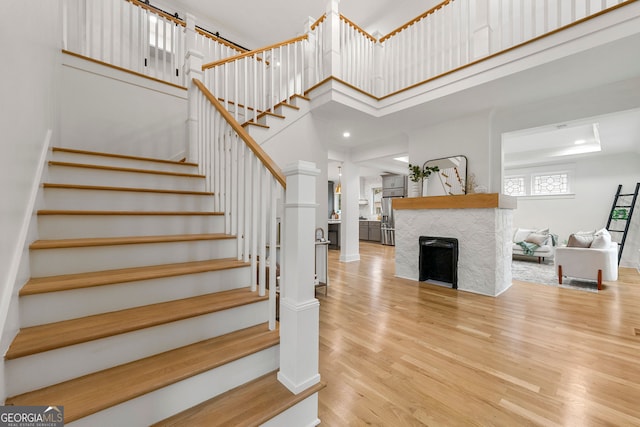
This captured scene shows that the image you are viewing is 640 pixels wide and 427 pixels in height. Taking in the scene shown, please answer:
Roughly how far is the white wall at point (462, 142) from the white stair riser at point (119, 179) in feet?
11.5

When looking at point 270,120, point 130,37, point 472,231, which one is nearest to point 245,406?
point 270,120

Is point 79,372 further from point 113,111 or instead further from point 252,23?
point 252,23

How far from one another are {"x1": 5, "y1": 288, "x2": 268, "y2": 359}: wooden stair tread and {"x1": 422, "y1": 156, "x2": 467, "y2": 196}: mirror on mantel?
344cm

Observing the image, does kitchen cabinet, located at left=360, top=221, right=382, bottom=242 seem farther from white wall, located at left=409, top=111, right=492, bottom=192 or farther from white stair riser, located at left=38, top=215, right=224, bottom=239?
white stair riser, located at left=38, top=215, right=224, bottom=239

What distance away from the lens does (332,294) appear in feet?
11.0

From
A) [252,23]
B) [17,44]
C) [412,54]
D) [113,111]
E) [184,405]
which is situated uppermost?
Answer: [252,23]

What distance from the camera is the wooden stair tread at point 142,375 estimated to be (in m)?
0.88

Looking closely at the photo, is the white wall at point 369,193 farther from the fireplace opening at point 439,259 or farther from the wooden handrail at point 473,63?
the wooden handrail at point 473,63

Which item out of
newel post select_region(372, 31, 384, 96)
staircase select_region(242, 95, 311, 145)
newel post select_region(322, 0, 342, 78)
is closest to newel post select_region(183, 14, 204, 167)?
staircase select_region(242, 95, 311, 145)

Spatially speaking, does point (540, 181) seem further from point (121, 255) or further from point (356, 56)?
point (121, 255)

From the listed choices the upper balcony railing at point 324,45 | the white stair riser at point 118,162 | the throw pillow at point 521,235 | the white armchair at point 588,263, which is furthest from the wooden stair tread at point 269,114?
the throw pillow at point 521,235

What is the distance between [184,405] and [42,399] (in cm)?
46

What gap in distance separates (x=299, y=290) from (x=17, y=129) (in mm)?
1448

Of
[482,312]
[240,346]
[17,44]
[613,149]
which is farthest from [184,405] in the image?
[613,149]
